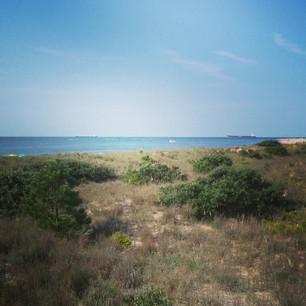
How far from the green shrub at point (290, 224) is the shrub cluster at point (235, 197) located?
1.87 feet

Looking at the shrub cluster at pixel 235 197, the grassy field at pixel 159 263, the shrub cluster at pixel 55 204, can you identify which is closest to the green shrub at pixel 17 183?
the shrub cluster at pixel 55 204

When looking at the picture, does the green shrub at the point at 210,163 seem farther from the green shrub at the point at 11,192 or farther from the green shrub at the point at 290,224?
the green shrub at the point at 11,192

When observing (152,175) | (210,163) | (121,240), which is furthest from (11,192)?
(210,163)

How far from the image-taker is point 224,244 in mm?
7527

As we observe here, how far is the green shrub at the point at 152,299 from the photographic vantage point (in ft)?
14.4

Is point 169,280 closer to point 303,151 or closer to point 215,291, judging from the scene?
point 215,291

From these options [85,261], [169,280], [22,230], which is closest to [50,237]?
[22,230]

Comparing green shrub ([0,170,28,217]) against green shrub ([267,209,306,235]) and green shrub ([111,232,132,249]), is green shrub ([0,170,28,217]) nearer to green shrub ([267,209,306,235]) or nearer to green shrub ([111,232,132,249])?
green shrub ([111,232,132,249])

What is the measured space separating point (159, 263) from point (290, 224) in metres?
4.52

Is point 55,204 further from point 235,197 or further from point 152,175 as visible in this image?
point 152,175

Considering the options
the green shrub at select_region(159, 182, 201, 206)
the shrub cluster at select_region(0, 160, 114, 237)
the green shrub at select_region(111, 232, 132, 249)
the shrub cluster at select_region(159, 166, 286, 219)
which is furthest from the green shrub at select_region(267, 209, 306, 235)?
the shrub cluster at select_region(0, 160, 114, 237)

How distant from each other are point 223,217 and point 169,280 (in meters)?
4.76

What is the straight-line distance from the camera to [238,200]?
10281 millimetres

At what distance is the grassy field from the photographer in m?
4.78
